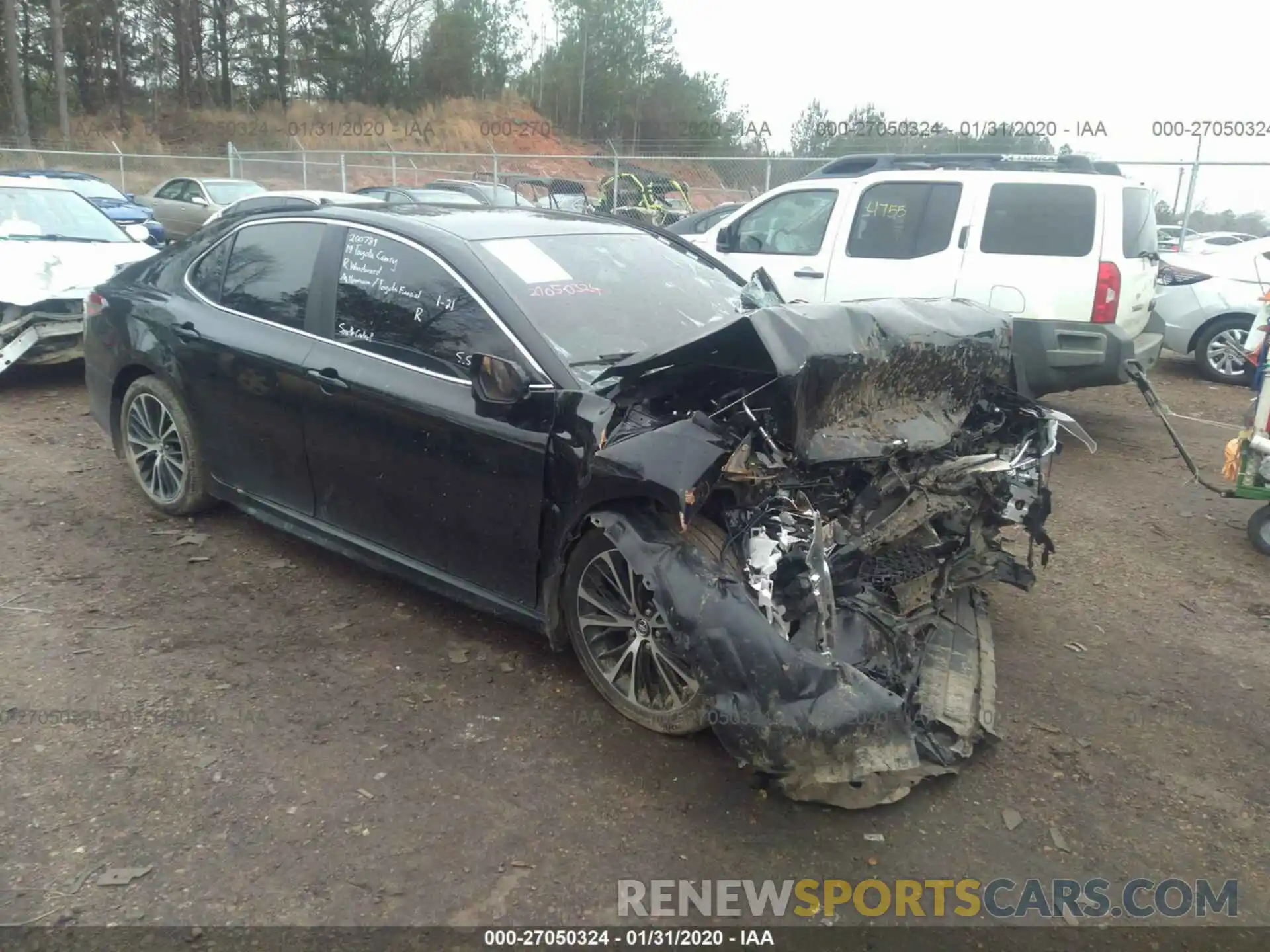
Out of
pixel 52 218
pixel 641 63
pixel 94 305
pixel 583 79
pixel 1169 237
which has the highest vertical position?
pixel 641 63

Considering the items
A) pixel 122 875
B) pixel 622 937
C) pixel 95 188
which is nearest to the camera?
pixel 622 937

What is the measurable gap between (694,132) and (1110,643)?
140ft

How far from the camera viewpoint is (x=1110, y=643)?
4.06 metres

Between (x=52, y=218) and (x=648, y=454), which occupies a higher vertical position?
(x=52, y=218)

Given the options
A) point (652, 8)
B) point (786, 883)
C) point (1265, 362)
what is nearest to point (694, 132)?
point (652, 8)

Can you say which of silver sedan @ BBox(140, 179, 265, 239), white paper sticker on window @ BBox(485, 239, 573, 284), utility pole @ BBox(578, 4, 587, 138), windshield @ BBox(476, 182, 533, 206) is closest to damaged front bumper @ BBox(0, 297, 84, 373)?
white paper sticker on window @ BBox(485, 239, 573, 284)

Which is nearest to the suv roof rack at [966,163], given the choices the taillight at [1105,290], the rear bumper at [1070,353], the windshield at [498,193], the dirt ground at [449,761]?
the taillight at [1105,290]

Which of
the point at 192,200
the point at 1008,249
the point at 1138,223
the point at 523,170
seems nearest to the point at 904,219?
the point at 1008,249

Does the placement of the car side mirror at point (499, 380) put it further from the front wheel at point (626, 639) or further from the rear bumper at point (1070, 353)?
the rear bumper at point (1070, 353)

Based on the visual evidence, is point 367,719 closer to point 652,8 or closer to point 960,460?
point 960,460

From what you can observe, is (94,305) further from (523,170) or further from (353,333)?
(523,170)

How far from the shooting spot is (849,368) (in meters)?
3.08

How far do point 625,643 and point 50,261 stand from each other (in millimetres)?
6628

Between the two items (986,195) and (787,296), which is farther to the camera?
(787,296)
